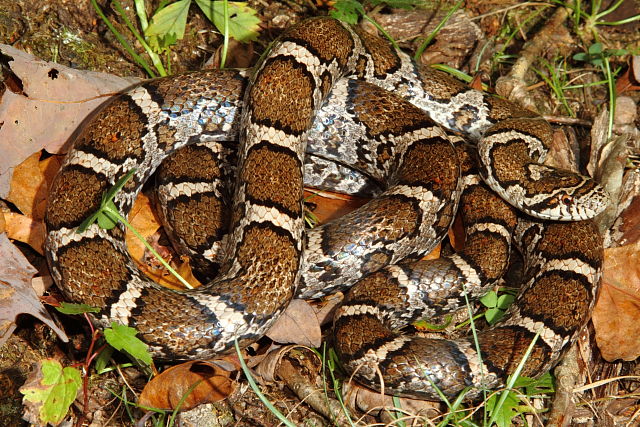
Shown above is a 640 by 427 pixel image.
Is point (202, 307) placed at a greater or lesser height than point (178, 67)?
lesser

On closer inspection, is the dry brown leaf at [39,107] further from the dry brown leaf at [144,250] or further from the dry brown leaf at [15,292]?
the dry brown leaf at [144,250]

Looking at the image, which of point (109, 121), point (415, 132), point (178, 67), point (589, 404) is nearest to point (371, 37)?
point (415, 132)

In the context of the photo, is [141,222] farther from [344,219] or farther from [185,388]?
[344,219]

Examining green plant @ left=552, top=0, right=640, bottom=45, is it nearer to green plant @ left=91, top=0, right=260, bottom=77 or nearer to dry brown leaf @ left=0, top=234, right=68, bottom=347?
green plant @ left=91, top=0, right=260, bottom=77

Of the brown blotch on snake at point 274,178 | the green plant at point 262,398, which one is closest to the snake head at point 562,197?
the brown blotch on snake at point 274,178

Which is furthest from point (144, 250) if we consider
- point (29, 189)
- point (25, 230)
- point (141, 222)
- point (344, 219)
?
point (344, 219)

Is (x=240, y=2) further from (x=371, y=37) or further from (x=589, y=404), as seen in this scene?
(x=589, y=404)
